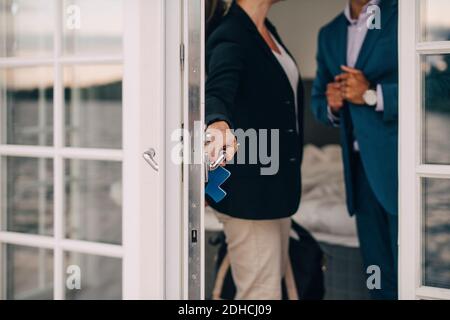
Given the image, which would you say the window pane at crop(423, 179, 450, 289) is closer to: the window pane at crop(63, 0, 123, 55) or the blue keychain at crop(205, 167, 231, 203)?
the blue keychain at crop(205, 167, 231, 203)

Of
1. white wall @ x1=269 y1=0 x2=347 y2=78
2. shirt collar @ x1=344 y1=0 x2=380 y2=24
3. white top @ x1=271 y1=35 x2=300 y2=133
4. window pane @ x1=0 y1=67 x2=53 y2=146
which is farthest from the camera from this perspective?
white wall @ x1=269 y1=0 x2=347 y2=78

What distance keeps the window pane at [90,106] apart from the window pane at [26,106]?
0.34 feet

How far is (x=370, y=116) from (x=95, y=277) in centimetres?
166

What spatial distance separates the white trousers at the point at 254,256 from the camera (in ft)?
10.8

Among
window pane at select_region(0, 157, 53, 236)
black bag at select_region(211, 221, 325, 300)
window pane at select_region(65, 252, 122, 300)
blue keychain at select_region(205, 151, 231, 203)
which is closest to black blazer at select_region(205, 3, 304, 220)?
black bag at select_region(211, 221, 325, 300)

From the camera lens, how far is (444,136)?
2363mm

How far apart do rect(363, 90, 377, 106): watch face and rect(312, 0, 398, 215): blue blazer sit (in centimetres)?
5

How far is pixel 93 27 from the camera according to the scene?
277 centimetres

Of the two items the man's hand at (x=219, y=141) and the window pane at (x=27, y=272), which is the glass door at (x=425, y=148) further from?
the window pane at (x=27, y=272)

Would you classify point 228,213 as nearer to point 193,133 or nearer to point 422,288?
point 193,133

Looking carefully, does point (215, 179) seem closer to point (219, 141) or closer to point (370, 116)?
point (219, 141)

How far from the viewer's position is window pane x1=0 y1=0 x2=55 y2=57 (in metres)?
2.86

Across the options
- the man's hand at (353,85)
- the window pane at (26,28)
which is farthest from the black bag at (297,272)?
the window pane at (26,28)

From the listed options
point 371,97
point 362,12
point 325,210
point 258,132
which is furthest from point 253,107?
point 325,210
